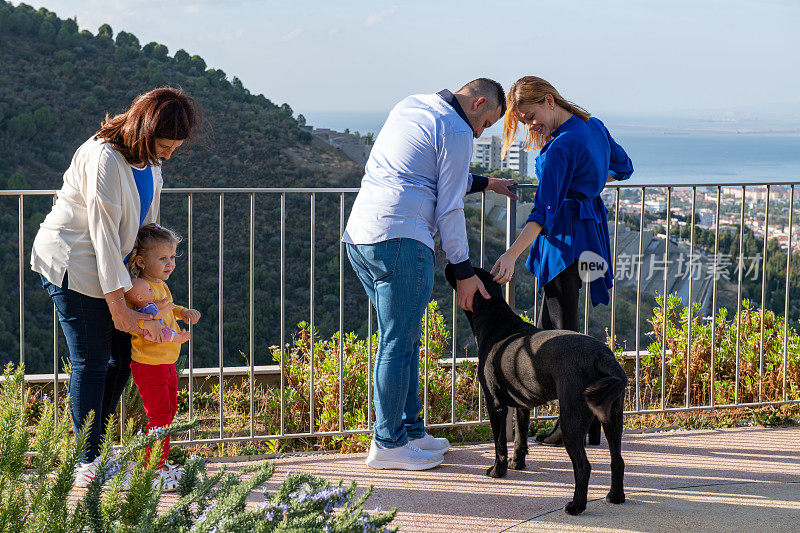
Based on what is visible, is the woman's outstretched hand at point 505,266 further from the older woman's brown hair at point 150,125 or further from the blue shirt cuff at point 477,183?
the older woman's brown hair at point 150,125

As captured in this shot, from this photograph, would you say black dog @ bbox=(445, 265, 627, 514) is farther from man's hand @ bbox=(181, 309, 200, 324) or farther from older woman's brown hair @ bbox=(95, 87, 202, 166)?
older woman's brown hair @ bbox=(95, 87, 202, 166)

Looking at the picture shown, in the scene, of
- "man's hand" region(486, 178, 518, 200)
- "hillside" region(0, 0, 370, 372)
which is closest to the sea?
"hillside" region(0, 0, 370, 372)

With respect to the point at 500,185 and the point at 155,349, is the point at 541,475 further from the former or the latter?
the point at 155,349

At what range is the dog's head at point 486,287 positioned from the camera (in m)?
3.26

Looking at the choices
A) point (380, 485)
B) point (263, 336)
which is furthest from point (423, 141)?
point (263, 336)

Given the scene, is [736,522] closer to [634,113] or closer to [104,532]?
[104,532]

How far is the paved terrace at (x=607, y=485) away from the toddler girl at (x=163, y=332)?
40 cm

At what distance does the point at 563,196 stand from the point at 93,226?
182 centimetres

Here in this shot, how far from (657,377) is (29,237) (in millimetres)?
19397

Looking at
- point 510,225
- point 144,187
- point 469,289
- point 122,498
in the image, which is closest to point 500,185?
point 510,225

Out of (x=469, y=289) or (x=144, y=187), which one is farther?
(x=469, y=289)

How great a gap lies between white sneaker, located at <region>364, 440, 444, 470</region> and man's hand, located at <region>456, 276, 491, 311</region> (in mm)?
732

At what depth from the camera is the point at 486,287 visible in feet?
10.8

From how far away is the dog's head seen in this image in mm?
3260
